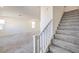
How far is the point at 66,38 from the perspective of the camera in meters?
2.97

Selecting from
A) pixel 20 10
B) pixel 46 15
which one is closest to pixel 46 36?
pixel 46 15

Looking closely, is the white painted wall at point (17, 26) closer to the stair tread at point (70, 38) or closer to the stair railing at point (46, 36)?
the stair railing at point (46, 36)

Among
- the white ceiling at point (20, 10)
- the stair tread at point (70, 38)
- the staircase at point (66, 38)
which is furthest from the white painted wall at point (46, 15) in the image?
the white ceiling at point (20, 10)

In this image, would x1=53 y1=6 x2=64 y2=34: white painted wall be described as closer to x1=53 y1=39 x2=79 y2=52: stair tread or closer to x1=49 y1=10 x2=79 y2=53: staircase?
x1=49 y1=10 x2=79 y2=53: staircase

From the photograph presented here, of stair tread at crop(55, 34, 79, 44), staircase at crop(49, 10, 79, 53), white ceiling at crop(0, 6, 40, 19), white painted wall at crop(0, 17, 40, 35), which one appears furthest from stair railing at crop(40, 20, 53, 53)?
white painted wall at crop(0, 17, 40, 35)

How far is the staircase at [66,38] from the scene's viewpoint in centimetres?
261

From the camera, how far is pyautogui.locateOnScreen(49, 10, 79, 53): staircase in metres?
2.61

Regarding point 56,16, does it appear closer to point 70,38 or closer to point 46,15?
point 46,15

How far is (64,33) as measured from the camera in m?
3.28

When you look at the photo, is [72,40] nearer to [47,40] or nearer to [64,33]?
[64,33]
